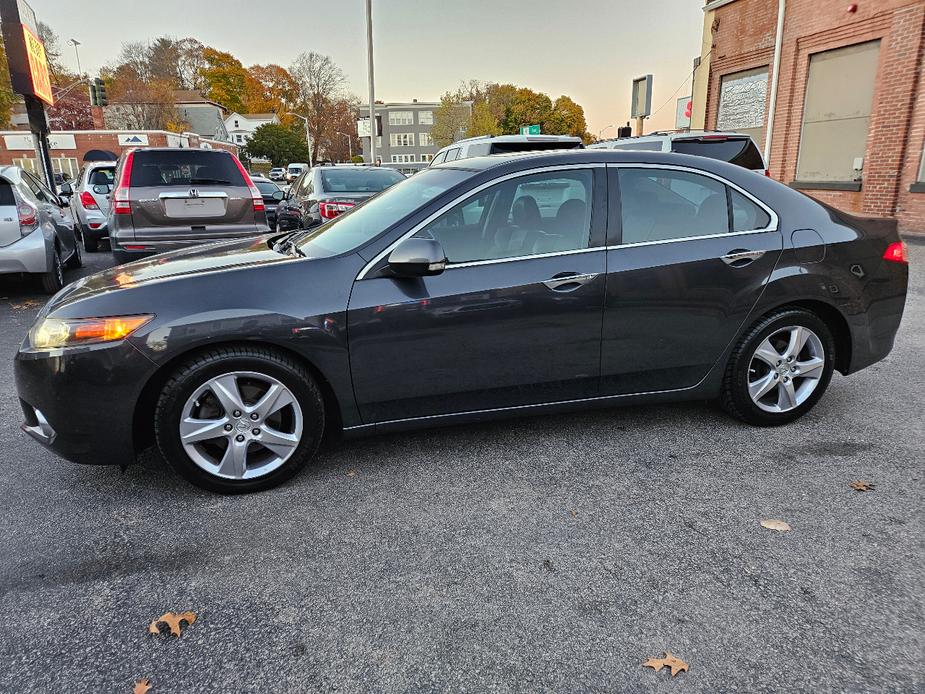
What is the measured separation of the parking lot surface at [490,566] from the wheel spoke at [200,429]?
317 mm

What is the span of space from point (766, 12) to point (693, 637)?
57.8 ft

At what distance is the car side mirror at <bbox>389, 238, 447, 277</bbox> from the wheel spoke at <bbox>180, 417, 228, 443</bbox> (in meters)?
1.11

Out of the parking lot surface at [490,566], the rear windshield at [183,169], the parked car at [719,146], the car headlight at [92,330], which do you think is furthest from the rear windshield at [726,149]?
the car headlight at [92,330]

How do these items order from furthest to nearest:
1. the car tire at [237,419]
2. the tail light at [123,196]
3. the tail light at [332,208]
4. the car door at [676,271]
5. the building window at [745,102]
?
the building window at [745,102]
the tail light at [332,208]
the tail light at [123,196]
the car door at [676,271]
the car tire at [237,419]

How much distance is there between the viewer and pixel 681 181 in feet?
12.2

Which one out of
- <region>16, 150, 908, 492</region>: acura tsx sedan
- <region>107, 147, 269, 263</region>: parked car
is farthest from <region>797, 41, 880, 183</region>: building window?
<region>107, 147, 269, 263</region>: parked car

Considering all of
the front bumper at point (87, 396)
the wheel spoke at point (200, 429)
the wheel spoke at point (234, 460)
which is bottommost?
the wheel spoke at point (234, 460)

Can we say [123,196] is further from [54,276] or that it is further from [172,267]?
[172,267]

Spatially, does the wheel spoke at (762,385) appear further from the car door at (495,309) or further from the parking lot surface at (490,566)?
the car door at (495,309)

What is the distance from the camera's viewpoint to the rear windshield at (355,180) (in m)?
9.59

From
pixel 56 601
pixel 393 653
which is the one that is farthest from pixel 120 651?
pixel 393 653

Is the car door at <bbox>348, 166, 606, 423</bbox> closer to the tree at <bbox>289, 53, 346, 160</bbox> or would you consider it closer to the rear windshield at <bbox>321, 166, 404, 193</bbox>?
the rear windshield at <bbox>321, 166, 404, 193</bbox>

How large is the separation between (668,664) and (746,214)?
2.66 m

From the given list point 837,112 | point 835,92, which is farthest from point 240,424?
point 835,92
